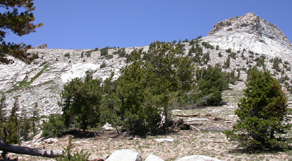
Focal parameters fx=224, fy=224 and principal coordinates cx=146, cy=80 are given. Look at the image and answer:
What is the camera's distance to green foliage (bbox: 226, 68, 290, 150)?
23.9ft

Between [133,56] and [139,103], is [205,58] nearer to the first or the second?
[133,56]

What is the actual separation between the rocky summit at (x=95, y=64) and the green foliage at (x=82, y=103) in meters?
11.6

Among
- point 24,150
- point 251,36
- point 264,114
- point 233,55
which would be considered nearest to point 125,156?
point 24,150

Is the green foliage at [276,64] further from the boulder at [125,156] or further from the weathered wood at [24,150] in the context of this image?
the weathered wood at [24,150]

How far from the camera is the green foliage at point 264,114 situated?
7.29m

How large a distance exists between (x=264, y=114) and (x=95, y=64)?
33859mm

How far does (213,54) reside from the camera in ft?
136

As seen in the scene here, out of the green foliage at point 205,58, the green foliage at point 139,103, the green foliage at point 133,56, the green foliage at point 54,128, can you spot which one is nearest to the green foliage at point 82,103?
the green foliage at point 54,128

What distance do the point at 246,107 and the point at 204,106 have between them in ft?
47.8

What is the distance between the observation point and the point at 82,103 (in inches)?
535

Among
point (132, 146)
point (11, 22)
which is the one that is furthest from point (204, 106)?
point (11, 22)

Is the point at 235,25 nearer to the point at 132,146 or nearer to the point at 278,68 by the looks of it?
the point at 278,68

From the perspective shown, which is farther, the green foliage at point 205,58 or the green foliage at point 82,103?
the green foliage at point 205,58

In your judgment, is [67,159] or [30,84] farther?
[30,84]
